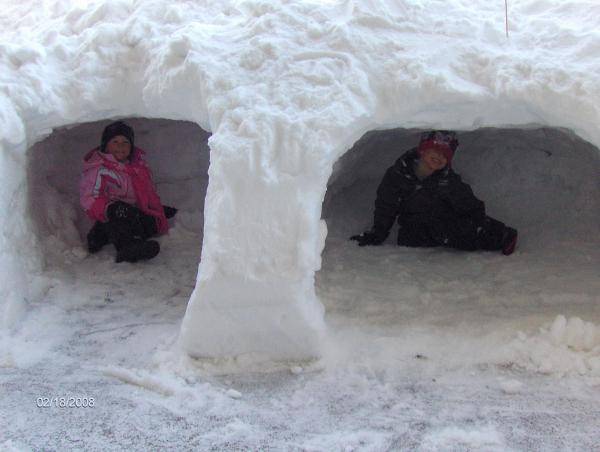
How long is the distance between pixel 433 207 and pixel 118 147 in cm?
154

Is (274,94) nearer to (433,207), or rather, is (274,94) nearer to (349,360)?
(349,360)

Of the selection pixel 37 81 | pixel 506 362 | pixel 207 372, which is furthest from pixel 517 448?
pixel 37 81

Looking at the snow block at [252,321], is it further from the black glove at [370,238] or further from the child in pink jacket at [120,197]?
the black glove at [370,238]

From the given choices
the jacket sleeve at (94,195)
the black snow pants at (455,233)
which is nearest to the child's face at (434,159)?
the black snow pants at (455,233)

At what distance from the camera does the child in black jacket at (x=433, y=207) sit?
8.95 feet

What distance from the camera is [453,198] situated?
2.84 m

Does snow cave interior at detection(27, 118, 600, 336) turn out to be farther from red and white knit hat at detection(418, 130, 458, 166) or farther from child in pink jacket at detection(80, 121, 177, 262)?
red and white knit hat at detection(418, 130, 458, 166)

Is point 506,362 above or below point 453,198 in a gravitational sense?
below

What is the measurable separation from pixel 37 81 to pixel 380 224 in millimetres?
1659

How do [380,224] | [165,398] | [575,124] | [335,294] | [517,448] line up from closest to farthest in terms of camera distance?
1. [517,448]
2. [165,398]
3. [575,124]
4. [335,294]
5. [380,224]

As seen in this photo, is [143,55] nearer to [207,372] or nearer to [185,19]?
[185,19]

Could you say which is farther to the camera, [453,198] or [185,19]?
[453,198]
